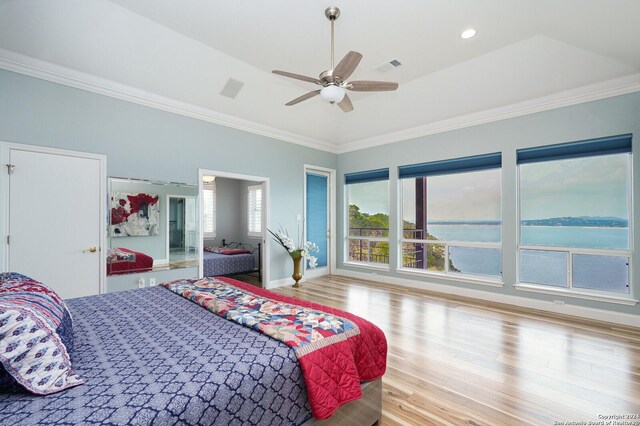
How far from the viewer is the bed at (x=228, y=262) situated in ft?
18.9

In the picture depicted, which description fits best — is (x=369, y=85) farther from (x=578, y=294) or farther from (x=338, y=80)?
(x=578, y=294)

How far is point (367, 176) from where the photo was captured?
20.8 feet

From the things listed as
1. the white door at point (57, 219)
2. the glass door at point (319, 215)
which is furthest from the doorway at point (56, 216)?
the glass door at point (319, 215)

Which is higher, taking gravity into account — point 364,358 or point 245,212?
point 245,212

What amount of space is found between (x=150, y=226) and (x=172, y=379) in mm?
3426

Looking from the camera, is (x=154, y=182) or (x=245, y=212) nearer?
(x=154, y=182)

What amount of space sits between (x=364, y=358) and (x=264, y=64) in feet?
12.3

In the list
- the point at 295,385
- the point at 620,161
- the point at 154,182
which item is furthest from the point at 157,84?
the point at 620,161

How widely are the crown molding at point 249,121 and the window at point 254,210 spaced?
2.05 metres

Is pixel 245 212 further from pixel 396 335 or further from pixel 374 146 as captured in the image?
pixel 396 335

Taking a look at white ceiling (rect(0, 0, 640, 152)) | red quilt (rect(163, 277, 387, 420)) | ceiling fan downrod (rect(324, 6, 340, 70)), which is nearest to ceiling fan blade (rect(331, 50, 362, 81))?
ceiling fan downrod (rect(324, 6, 340, 70))

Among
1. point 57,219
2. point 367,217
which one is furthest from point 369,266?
point 57,219

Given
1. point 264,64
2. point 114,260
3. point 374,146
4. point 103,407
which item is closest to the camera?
point 103,407

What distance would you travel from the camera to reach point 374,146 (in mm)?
6145
